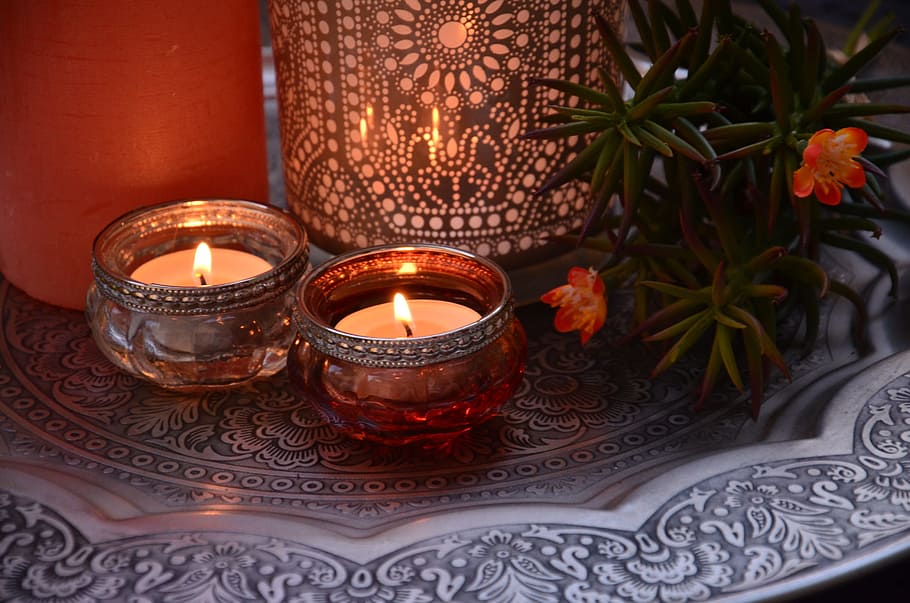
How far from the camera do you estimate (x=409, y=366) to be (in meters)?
0.39

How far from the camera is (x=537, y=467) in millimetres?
424

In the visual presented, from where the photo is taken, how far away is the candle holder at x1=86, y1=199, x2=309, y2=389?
1.42 ft

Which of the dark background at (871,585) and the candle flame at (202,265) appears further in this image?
the candle flame at (202,265)

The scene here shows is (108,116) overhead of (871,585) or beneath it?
overhead

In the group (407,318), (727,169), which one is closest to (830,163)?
(727,169)

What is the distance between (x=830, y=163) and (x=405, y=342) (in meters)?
0.17

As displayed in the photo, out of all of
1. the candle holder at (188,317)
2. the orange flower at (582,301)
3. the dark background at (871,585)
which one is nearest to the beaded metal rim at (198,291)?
the candle holder at (188,317)

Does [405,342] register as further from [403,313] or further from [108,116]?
[108,116]

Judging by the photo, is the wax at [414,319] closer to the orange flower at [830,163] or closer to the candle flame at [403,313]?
the candle flame at [403,313]

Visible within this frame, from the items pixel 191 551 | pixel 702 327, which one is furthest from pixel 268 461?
pixel 702 327

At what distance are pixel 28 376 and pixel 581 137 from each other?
266 mm

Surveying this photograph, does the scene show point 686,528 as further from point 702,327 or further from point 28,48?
point 28,48

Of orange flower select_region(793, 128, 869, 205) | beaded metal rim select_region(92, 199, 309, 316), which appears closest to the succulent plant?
orange flower select_region(793, 128, 869, 205)

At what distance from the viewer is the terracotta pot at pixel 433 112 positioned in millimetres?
459
